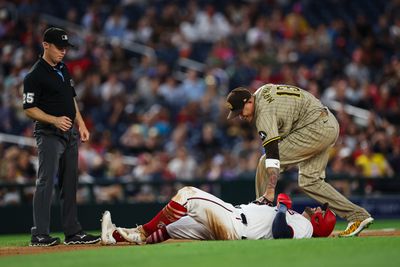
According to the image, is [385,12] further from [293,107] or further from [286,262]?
[286,262]

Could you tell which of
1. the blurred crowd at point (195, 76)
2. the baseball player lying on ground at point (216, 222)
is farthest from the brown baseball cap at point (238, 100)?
the blurred crowd at point (195, 76)

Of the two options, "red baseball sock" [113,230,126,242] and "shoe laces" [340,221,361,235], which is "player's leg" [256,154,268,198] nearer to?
"shoe laces" [340,221,361,235]

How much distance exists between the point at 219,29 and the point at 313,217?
12077 millimetres

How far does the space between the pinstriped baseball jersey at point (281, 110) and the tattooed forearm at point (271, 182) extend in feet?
1.01

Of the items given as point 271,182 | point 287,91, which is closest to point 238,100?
point 287,91

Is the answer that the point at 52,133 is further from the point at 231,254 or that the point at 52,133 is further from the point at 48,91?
the point at 231,254

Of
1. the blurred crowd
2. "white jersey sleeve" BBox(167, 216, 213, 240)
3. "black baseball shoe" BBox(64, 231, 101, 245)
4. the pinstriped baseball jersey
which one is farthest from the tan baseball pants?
the blurred crowd

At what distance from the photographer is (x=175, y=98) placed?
62.3ft

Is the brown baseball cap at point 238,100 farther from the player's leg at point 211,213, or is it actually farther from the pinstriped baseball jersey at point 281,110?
the player's leg at point 211,213

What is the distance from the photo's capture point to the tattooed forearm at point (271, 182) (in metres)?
9.60

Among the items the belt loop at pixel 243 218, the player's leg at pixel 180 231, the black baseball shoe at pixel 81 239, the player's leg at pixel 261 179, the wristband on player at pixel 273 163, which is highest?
the wristband on player at pixel 273 163

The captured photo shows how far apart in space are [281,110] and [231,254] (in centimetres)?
274

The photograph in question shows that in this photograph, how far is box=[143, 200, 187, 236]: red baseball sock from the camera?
9078 millimetres

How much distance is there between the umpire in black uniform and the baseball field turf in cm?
66
